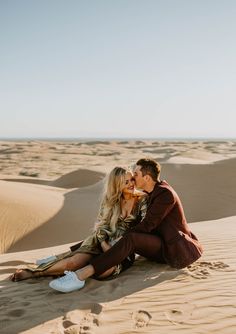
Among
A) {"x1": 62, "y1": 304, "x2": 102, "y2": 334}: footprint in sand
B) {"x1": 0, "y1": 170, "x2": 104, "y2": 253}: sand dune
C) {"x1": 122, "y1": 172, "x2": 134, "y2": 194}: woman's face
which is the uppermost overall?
{"x1": 122, "y1": 172, "x2": 134, "y2": 194}: woman's face

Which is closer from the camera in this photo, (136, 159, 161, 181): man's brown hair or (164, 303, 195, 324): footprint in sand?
(164, 303, 195, 324): footprint in sand

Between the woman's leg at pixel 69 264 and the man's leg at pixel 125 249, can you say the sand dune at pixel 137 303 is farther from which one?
the man's leg at pixel 125 249

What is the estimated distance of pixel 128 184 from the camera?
4.80 meters

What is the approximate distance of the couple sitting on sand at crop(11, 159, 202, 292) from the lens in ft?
15.1

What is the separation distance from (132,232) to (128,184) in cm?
54

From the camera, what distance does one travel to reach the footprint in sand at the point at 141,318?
3.61 metres

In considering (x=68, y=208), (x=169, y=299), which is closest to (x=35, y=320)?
(x=169, y=299)

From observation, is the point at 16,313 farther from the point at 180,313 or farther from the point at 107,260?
the point at 180,313

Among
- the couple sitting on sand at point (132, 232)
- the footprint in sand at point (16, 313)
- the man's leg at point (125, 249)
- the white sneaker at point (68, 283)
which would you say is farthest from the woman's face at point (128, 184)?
the footprint in sand at point (16, 313)

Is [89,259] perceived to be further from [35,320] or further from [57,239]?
[57,239]

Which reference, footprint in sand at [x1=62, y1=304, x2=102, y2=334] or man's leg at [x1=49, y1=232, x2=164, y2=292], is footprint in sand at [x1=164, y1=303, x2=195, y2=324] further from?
man's leg at [x1=49, y1=232, x2=164, y2=292]

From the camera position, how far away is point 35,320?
3.76 m

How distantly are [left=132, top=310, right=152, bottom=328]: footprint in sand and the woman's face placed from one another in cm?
141

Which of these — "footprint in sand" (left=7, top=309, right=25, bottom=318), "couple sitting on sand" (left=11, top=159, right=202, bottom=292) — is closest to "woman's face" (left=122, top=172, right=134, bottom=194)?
"couple sitting on sand" (left=11, top=159, right=202, bottom=292)
